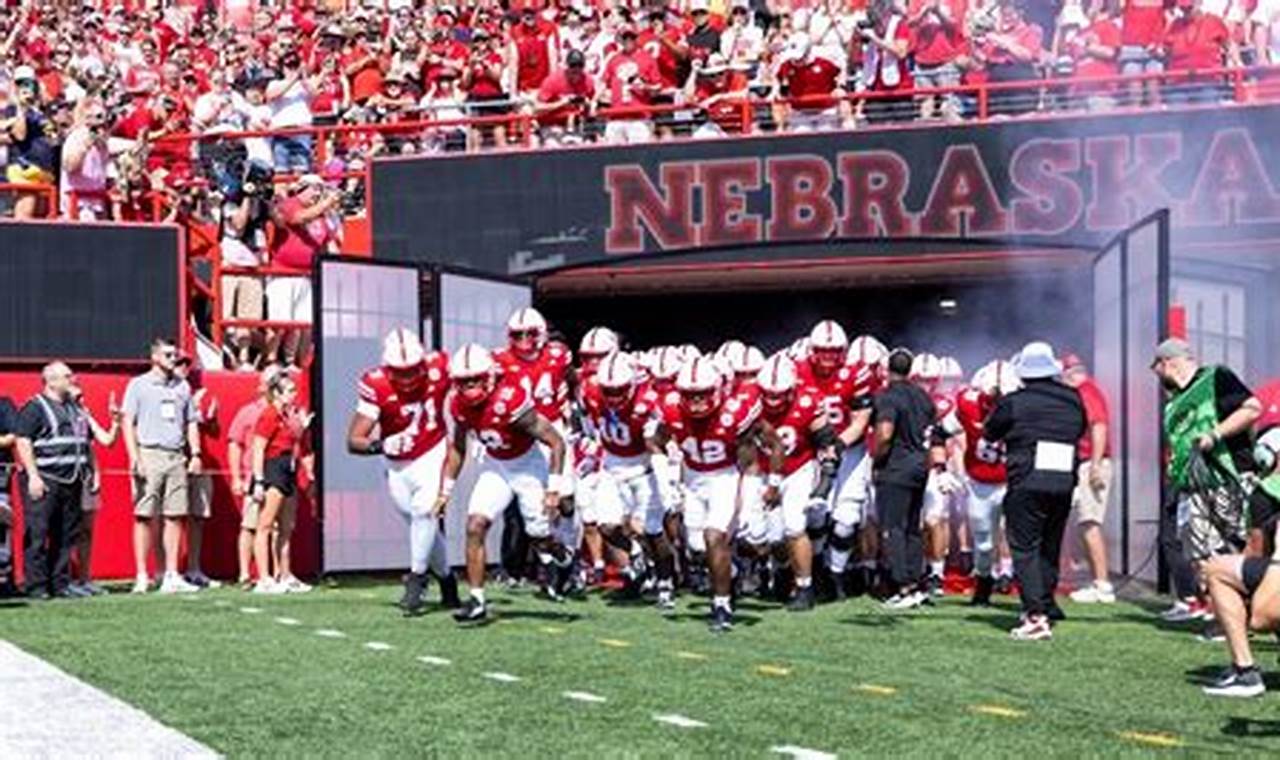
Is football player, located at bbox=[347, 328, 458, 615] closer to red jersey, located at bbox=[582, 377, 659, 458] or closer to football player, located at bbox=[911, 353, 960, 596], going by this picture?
red jersey, located at bbox=[582, 377, 659, 458]

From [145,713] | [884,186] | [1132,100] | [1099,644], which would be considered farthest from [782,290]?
[145,713]

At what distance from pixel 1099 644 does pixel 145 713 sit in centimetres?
560

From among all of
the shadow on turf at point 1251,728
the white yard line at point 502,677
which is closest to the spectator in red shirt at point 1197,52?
the white yard line at point 502,677

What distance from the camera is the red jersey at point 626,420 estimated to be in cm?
1780

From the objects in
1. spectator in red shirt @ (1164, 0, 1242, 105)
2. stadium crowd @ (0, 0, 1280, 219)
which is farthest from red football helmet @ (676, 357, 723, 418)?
spectator in red shirt @ (1164, 0, 1242, 105)

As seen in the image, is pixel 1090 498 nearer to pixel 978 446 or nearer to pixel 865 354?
pixel 978 446

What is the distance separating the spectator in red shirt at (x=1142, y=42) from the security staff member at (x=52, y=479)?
8.95 meters

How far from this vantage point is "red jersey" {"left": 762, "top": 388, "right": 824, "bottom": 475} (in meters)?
16.7

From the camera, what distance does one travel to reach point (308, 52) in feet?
89.1

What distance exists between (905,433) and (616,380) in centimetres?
191

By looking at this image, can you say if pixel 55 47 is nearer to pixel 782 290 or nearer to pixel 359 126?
pixel 359 126

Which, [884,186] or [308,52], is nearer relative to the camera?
[884,186]

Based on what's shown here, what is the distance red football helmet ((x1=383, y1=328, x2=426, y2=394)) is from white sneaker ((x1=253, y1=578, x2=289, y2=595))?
9.62 ft

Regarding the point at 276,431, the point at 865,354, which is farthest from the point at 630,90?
the point at 865,354
